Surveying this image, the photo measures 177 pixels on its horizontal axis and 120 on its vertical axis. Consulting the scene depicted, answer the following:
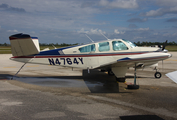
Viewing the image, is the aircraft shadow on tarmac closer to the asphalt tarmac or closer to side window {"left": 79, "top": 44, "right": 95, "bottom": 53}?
the asphalt tarmac

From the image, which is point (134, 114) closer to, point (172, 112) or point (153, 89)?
point (172, 112)

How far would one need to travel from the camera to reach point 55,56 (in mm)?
8852

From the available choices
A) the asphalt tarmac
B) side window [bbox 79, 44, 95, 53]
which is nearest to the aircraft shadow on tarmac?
the asphalt tarmac

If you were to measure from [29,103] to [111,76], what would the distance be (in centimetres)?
626

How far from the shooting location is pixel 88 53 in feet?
28.4

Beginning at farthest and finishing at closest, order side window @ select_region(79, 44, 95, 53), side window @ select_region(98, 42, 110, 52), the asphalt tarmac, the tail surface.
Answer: side window @ select_region(79, 44, 95, 53) → side window @ select_region(98, 42, 110, 52) → the tail surface → the asphalt tarmac

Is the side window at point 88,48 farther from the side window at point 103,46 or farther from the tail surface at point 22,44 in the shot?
the tail surface at point 22,44

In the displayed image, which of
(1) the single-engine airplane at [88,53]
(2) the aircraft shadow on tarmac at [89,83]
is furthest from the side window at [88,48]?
(2) the aircraft shadow on tarmac at [89,83]

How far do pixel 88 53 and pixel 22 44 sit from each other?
365cm

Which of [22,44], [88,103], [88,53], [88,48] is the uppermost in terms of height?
[22,44]

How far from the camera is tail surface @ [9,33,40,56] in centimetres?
801

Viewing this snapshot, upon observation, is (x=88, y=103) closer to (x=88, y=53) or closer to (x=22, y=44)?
(x=88, y=53)

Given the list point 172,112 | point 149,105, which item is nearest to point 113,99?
point 149,105

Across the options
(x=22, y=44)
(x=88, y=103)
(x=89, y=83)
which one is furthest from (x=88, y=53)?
(x=88, y=103)
